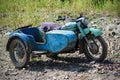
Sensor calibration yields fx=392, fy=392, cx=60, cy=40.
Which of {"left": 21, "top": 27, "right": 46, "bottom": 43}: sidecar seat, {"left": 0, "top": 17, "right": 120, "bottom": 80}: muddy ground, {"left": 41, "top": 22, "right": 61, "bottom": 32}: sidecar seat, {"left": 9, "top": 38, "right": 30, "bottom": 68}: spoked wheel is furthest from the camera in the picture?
{"left": 21, "top": 27, "right": 46, "bottom": 43}: sidecar seat

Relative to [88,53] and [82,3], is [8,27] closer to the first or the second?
[82,3]

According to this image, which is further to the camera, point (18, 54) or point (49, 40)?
point (18, 54)

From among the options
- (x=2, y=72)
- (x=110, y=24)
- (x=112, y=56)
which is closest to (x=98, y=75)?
(x=112, y=56)

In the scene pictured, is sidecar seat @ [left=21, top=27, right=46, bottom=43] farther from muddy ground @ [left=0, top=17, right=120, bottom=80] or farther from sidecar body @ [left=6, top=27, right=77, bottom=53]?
muddy ground @ [left=0, top=17, right=120, bottom=80]

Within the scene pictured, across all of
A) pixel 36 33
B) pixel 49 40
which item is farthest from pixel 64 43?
pixel 36 33

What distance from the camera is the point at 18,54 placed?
299 inches

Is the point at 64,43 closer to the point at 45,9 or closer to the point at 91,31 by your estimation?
the point at 91,31

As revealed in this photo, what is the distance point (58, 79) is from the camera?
21.5 ft

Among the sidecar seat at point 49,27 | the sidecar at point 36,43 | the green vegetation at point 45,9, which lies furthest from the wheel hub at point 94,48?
the green vegetation at point 45,9

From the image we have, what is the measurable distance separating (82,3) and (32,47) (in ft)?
14.7

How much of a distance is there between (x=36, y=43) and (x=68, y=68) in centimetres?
84

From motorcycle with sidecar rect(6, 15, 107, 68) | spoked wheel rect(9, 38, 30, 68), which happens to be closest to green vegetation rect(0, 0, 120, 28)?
spoked wheel rect(9, 38, 30, 68)

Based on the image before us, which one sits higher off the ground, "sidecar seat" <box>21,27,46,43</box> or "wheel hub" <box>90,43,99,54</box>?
"sidecar seat" <box>21,27,46,43</box>

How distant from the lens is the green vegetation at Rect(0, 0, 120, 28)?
11.0 meters
